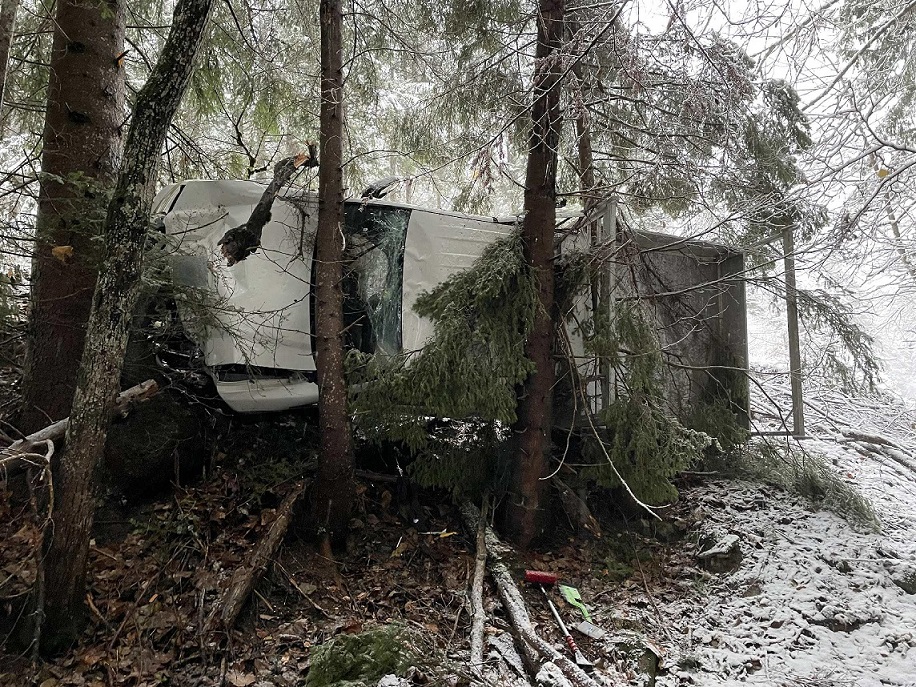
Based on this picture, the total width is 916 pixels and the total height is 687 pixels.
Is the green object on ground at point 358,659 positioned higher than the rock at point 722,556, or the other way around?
the rock at point 722,556

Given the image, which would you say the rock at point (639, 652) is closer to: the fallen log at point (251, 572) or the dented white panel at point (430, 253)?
the fallen log at point (251, 572)

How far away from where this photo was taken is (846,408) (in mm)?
8117

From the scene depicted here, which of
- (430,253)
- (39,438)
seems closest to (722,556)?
(430,253)

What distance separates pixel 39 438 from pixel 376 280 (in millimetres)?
2871

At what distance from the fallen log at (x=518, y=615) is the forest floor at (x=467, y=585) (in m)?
0.14

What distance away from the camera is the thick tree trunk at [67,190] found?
4.23m

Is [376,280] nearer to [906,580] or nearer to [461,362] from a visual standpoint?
[461,362]

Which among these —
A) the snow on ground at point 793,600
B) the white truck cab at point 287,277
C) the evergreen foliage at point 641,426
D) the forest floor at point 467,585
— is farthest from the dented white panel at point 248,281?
the snow on ground at point 793,600

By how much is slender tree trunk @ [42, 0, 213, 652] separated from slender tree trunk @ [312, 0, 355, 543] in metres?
1.40

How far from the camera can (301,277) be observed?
196 inches

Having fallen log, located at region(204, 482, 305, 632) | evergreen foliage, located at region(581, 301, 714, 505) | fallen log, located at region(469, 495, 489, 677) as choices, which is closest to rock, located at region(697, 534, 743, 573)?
evergreen foliage, located at region(581, 301, 714, 505)

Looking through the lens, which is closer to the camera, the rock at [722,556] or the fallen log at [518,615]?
the fallen log at [518,615]

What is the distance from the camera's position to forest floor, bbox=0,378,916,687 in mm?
3457

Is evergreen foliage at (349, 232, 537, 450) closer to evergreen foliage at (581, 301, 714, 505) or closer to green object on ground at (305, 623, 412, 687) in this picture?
evergreen foliage at (581, 301, 714, 505)
